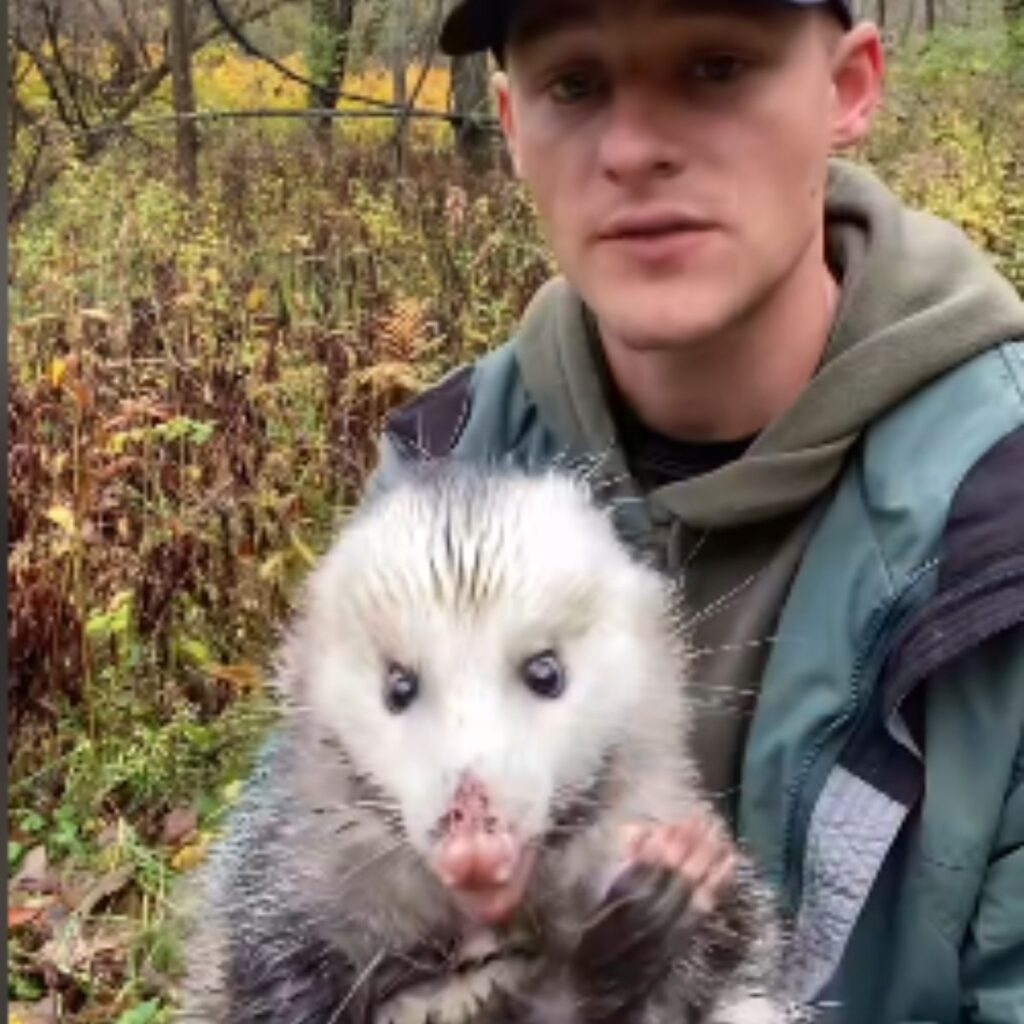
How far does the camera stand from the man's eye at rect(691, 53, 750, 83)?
2.21 metres

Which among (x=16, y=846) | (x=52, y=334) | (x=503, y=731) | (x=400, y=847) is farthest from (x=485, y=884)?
(x=52, y=334)

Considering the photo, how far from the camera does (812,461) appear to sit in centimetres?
228

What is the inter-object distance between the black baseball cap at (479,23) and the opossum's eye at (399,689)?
0.99m

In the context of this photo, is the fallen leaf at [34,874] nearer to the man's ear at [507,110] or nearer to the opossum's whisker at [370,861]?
the man's ear at [507,110]

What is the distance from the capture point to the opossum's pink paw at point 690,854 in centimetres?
171

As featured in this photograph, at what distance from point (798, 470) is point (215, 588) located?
2312mm

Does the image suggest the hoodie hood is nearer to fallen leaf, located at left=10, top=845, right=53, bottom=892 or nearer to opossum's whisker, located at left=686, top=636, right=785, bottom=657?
opossum's whisker, located at left=686, top=636, right=785, bottom=657

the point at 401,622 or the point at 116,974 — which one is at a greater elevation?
the point at 401,622

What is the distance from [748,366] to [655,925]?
98 cm

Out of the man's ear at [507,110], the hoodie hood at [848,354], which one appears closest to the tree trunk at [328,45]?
the man's ear at [507,110]

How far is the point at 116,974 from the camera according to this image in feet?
12.2

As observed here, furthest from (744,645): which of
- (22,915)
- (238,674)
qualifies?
(22,915)

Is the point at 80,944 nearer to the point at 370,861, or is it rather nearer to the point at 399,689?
the point at 370,861

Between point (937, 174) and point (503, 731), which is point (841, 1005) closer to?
point (503, 731)
